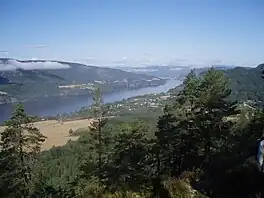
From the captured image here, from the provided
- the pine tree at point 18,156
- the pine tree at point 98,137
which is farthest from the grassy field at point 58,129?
the pine tree at point 18,156

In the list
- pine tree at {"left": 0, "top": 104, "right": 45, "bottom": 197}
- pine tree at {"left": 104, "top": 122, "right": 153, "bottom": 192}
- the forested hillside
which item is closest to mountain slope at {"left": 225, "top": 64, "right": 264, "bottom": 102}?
the forested hillside

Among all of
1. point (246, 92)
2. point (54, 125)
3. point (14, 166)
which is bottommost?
point (54, 125)

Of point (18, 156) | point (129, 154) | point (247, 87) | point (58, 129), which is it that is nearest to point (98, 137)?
point (129, 154)

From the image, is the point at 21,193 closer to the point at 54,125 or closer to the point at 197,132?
the point at 197,132

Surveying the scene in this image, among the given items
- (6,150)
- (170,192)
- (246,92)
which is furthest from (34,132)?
(246,92)

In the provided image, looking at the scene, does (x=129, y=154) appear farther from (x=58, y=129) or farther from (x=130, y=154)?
Answer: (x=58, y=129)
